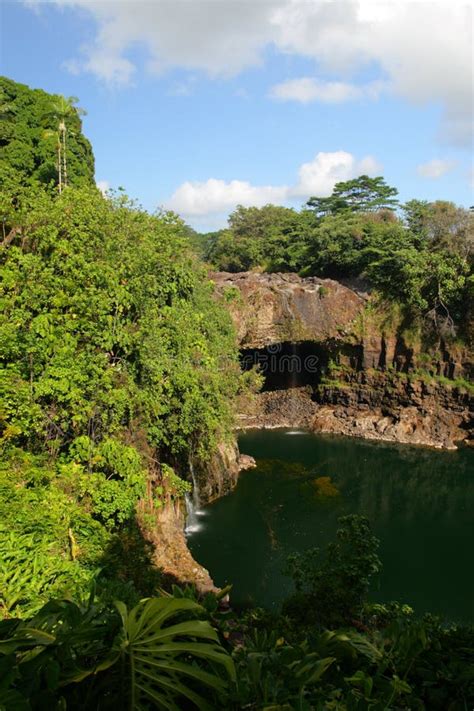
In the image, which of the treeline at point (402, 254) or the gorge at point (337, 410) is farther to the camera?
the treeline at point (402, 254)

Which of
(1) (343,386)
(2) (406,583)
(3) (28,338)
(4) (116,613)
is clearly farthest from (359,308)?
(4) (116,613)

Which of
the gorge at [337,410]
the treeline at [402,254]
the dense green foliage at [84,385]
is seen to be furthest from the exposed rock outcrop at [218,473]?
the treeline at [402,254]

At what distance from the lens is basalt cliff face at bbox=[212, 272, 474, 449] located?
79.7 ft

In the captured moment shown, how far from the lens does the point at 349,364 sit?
26422mm

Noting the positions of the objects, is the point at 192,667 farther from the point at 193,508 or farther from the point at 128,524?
the point at 193,508

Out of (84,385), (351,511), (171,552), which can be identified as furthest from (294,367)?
(84,385)

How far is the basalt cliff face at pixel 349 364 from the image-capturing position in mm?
24281

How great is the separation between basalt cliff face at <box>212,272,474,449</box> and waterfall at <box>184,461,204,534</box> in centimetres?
1057

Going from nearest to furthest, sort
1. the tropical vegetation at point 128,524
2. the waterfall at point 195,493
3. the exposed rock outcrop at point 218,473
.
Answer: the tropical vegetation at point 128,524 → the waterfall at point 195,493 → the exposed rock outcrop at point 218,473

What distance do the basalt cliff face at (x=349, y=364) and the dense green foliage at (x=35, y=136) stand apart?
9.34 m

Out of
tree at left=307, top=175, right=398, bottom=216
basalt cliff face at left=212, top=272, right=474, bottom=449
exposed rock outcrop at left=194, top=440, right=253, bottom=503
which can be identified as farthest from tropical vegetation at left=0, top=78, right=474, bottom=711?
tree at left=307, top=175, right=398, bottom=216

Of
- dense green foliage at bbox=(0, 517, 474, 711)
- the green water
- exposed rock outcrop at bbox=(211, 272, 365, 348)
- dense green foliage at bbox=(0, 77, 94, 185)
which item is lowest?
the green water

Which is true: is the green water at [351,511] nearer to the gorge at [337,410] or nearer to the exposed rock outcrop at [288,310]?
the gorge at [337,410]

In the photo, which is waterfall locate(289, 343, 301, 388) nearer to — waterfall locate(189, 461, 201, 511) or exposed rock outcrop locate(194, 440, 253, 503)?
A: exposed rock outcrop locate(194, 440, 253, 503)
